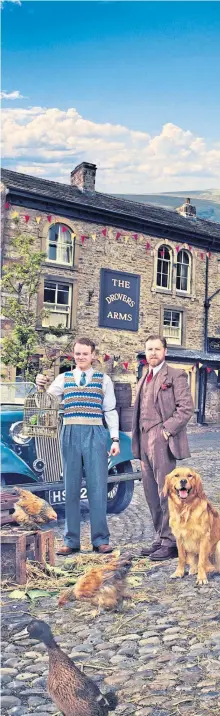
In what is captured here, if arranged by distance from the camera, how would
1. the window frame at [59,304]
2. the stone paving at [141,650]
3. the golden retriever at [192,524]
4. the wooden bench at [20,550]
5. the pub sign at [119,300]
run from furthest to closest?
1. the pub sign at [119,300]
2. the window frame at [59,304]
3. the golden retriever at [192,524]
4. the wooden bench at [20,550]
5. the stone paving at [141,650]

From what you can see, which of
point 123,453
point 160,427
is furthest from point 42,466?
point 160,427

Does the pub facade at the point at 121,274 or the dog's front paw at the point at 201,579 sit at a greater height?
the pub facade at the point at 121,274

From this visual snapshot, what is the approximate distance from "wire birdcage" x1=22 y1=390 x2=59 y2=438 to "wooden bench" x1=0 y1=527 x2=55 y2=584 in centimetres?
55

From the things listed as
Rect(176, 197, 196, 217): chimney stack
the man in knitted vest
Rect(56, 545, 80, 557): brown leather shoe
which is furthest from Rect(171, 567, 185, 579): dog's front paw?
Rect(176, 197, 196, 217): chimney stack

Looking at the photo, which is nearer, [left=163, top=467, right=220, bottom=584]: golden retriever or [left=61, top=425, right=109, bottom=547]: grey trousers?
[left=163, top=467, right=220, bottom=584]: golden retriever

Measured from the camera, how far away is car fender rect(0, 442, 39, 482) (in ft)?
11.1

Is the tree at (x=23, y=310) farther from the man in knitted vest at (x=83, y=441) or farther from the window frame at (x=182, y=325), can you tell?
the window frame at (x=182, y=325)

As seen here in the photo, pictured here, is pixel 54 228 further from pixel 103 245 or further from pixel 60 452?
pixel 60 452

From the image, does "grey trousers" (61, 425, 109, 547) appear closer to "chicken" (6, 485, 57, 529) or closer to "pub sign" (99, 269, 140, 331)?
"chicken" (6, 485, 57, 529)

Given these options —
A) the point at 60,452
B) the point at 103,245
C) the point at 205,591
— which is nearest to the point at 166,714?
the point at 205,591

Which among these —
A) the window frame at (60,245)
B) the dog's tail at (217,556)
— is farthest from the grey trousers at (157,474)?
the window frame at (60,245)

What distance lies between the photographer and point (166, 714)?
209 cm

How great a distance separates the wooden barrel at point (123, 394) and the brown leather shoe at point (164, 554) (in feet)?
2.36

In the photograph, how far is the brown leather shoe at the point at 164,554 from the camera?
3.09 m
